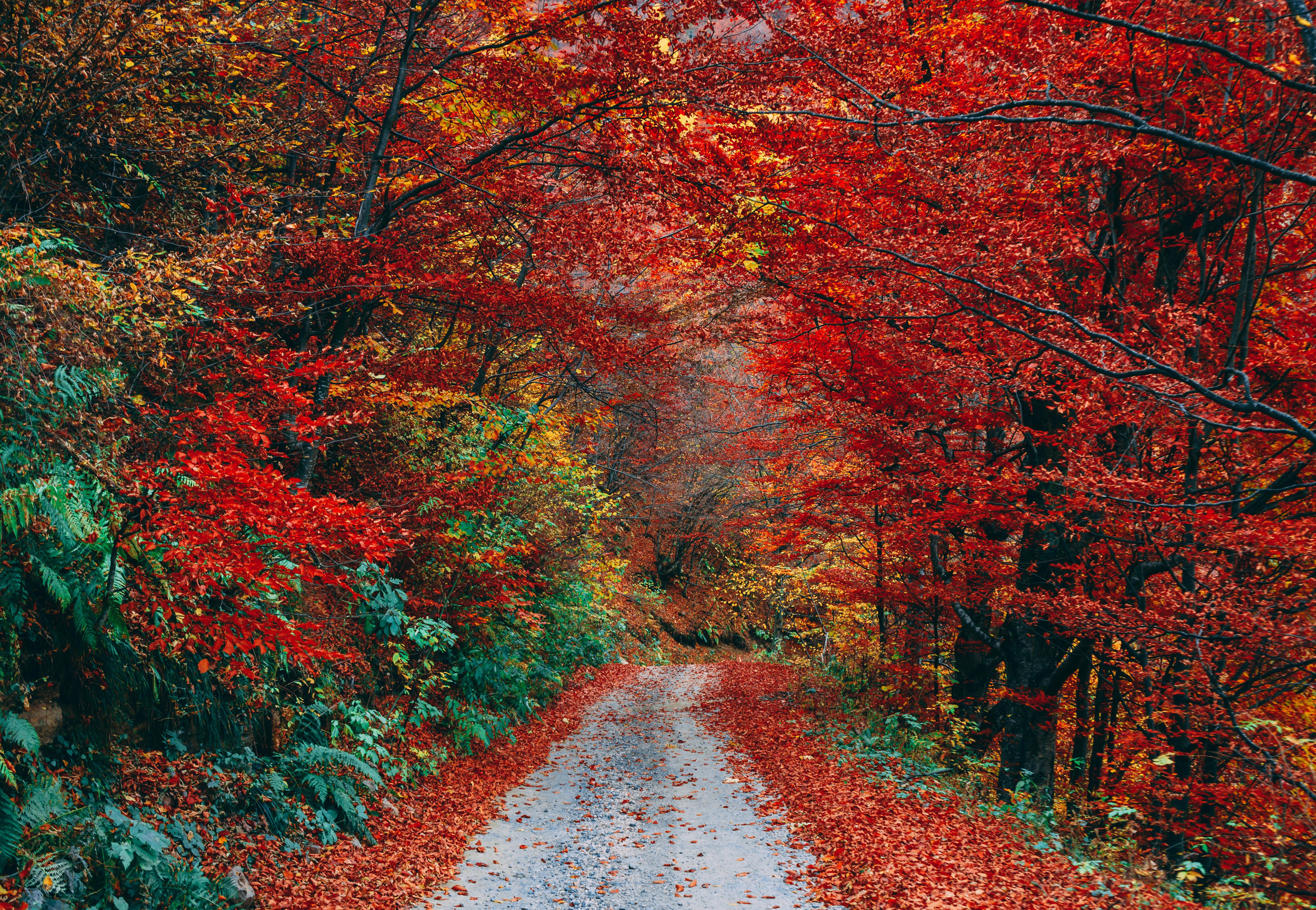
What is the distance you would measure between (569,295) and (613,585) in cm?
1048

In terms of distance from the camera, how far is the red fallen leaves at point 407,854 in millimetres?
5312

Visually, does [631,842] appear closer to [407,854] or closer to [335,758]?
[407,854]

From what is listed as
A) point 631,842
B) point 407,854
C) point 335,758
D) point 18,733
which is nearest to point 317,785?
point 335,758

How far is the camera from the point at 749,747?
11312 millimetres

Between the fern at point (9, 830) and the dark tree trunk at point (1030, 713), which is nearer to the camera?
the fern at point (9, 830)

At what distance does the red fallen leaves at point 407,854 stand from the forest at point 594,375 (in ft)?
0.45

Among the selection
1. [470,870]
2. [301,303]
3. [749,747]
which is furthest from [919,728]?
[301,303]

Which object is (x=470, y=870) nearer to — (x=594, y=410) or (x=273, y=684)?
(x=273, y=684)

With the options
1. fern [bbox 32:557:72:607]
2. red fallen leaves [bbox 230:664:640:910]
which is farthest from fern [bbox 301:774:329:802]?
fern [bbox 32:557:72:607]

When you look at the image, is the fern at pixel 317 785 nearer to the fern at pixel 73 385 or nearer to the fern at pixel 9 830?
the fern at pixel 9 830

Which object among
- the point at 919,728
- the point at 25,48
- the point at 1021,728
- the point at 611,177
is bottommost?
the point at 919,728

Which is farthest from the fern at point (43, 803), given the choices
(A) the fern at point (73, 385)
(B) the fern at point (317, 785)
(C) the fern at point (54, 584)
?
(A) the fern at point (73, 385)

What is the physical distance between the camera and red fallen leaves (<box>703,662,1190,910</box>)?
5723 mm

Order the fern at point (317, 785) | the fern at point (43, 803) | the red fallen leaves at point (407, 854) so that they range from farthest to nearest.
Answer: the fern at point (317, 785) → the red fallen leaves at point (407, 854) → the fern at point (43, 803)
